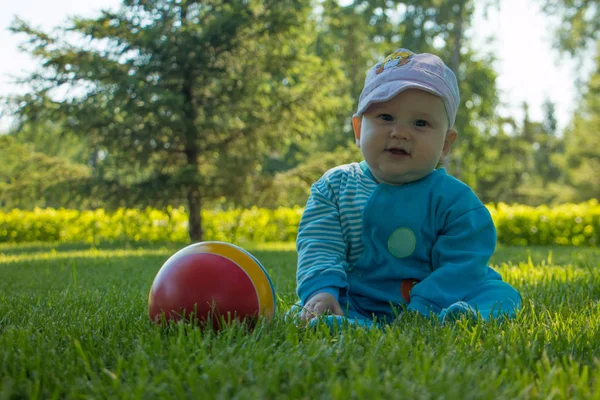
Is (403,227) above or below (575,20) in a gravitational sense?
below

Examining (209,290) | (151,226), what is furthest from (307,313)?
(151,226)

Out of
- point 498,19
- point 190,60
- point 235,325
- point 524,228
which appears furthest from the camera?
point 498,19

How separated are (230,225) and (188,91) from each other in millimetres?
5060

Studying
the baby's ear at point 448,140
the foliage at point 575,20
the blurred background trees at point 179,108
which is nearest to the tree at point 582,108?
the foliage at point 575,20

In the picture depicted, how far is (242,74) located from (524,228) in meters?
7.88

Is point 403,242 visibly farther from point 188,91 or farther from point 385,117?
point 188,91

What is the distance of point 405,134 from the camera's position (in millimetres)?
2773

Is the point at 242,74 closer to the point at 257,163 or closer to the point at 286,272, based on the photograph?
the point at 257,163

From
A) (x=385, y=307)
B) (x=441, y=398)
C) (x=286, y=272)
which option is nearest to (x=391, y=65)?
(x=385, y=307)

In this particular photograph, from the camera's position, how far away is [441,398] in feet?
4.54

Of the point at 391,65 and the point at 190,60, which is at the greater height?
the point at 190,60

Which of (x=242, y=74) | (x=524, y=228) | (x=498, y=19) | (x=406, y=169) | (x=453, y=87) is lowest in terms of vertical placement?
(x=524, y=228)

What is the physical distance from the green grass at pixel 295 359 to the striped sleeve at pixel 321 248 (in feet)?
1.10

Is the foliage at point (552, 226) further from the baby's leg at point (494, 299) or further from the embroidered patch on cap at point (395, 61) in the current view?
the embroidered patch on cap at point (395, 61)
